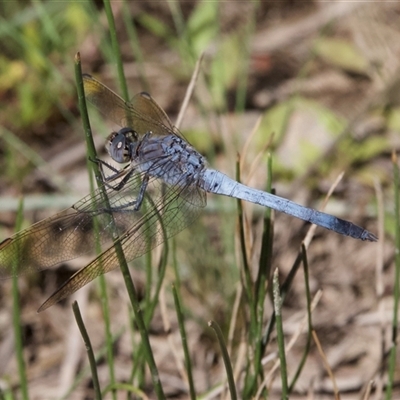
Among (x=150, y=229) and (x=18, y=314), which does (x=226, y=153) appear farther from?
(x=18, y=314)

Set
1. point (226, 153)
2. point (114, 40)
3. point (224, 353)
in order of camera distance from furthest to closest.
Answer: point (226, 153) → point (114, 40) → point (224, 353)

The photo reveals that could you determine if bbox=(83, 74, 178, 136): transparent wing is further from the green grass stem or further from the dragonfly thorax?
the green grass stem

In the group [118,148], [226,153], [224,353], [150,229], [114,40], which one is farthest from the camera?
[226,153]

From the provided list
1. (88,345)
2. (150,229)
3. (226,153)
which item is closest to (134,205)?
(150,229)

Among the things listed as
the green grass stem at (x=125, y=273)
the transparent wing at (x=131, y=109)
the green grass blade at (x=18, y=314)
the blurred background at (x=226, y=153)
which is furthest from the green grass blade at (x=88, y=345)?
the transparent wing at (x=131, y=109)

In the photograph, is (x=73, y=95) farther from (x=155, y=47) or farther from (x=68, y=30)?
(x=155, y=47)

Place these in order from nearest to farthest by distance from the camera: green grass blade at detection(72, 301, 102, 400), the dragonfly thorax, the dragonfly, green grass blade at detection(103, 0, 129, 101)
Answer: green grass blade at detection(72, 301, 102, 400)
green grass blade at detection(103, 0, 129, 101)
the dragonfly
the dragonfly thorax

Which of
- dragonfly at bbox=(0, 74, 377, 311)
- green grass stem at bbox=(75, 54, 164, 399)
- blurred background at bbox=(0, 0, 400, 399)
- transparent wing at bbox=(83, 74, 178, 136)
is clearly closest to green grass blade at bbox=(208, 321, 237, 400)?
green grass stem at bbox=(75, 54, 164, 399)

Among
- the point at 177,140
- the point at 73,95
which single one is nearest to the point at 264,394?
the point at 177,140
